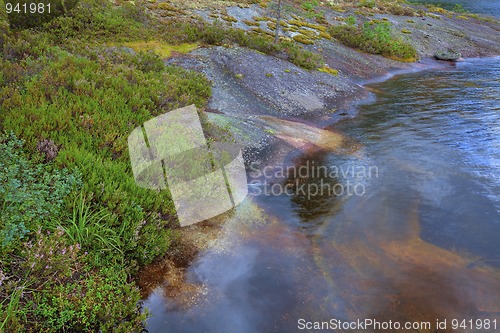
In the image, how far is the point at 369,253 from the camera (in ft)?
24.6

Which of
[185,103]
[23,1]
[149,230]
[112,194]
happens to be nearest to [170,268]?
[149,230]

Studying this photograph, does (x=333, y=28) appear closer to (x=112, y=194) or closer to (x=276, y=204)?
(x=276, y=204)

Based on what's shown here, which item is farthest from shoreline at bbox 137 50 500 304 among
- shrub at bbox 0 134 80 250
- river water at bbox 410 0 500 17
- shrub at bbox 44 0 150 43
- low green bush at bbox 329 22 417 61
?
river water at bbox 410 0 500 17

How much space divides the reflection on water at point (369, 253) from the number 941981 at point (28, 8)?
1306cm

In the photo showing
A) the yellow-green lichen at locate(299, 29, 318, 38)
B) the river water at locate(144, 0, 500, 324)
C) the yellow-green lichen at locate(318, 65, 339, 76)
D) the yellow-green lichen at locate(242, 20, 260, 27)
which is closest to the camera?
the river water at locate(144, 0, 500, 324)

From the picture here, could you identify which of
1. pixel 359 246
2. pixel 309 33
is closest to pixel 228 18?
pixel 309 33

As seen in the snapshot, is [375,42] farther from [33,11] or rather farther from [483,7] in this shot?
[483,7]

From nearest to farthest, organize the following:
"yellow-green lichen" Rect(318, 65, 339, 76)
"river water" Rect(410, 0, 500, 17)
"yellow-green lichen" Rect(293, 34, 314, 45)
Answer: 1. "yellow-green lichen" Rect(318, 65, 339, 76)
2. "yellow-green lichen" Rect(293, 34, 314, 45)
3. "river water" Rect(410, 0, 500, 17)

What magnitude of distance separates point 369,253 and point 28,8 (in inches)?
650

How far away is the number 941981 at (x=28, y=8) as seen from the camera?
14.6 meters

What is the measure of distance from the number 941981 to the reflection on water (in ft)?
42.8

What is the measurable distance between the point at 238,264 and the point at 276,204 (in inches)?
108

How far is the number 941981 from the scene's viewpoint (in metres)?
14.6

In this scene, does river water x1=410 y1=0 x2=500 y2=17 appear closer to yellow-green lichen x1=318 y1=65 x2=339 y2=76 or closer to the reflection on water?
yellow-green lichen x1=318 y1=65 x2=339 y2=76
